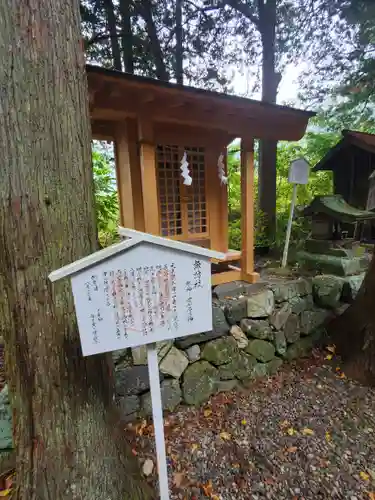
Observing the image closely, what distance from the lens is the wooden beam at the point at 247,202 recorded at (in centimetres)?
380

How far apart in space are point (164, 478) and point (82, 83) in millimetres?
2429

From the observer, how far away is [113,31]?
244 inches

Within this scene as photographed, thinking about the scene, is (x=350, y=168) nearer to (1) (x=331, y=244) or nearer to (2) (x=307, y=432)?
(1) (x=331, y=244)

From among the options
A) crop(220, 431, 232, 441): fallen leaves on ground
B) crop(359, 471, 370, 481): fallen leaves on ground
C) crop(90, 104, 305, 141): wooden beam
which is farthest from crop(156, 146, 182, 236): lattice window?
crop(359, 471, 370, 481): fallen leaves on ground

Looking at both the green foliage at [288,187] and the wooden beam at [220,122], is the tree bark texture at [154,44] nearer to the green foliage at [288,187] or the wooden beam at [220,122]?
the green foliage at [288,187]

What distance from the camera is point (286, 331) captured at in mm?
3789

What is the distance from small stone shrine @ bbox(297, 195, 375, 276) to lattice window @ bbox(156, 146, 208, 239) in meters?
1.93

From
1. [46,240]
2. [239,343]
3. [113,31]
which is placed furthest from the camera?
[113,31]

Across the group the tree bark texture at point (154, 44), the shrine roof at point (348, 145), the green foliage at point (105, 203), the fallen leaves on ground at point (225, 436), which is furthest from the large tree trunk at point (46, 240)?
the shrine roof at point (348, 145)

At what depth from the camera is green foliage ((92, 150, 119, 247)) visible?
6.16m

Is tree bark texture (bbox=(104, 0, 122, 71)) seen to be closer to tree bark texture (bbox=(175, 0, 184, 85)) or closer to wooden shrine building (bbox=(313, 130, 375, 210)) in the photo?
tree bark texture (bbox=(175, 0, 184, 85))

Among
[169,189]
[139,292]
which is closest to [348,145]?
[169,189]

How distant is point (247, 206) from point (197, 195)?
2.41ft

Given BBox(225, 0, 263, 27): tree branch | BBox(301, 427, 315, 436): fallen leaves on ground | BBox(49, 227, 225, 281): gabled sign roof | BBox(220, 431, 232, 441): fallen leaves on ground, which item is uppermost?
BBox(225, 0, 263, 27): tree branch
